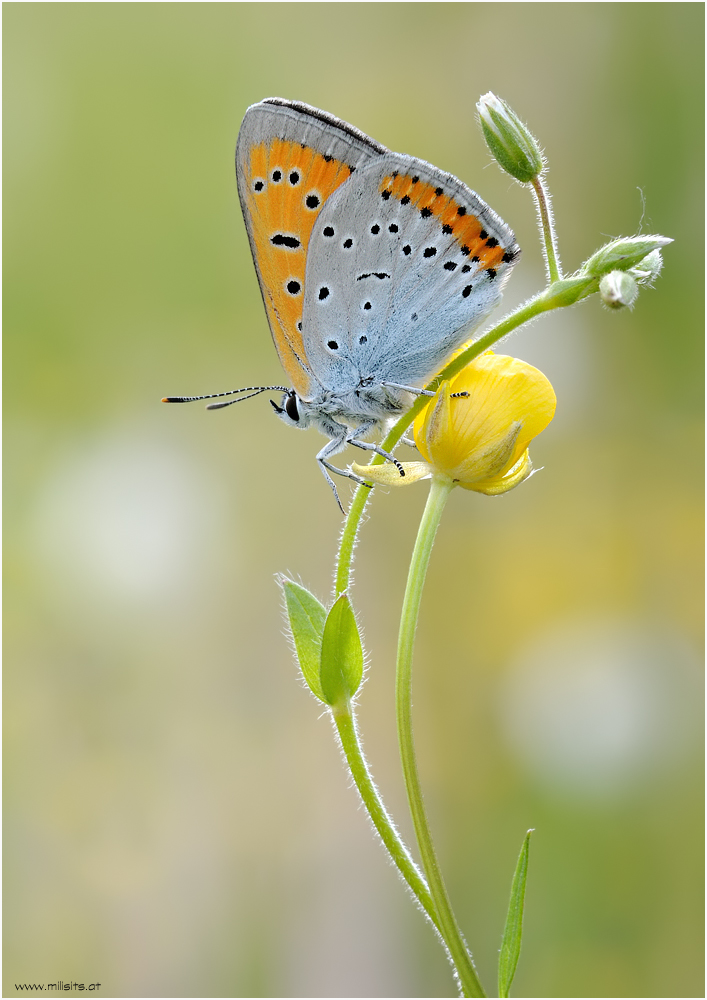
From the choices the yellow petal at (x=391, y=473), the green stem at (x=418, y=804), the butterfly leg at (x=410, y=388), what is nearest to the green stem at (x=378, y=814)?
the green stem at (x=418, y=804)

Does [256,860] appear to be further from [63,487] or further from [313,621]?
[313,621]

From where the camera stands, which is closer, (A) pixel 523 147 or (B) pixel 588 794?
(A) pixel 523 147

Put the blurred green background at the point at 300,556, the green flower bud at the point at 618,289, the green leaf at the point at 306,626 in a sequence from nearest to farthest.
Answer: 1. the green flower bud at the point at 618,289
2. the green leaf at the point at 306,626
3. the blurred green background at the point at 300,556

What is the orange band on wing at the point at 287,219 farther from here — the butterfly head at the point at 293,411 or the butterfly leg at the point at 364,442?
the butterfly leg at the point at 364,442

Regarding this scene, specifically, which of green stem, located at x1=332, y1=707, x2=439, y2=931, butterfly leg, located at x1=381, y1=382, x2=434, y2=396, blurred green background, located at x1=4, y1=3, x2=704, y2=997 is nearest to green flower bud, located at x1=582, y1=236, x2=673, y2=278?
butterfly leg, located at x1=381, y1=382, x2=434, y2=396

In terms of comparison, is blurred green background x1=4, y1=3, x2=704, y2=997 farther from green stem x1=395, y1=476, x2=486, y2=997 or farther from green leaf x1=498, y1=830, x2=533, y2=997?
green leaf x1=498, y1=830, x2=533, y2=997

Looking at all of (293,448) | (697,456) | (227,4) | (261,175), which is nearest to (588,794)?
(697,456)
